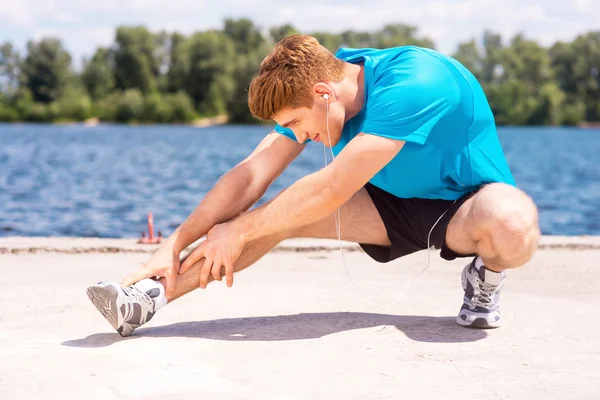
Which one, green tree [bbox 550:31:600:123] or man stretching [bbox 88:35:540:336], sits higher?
man stretching [bbox 88:35:540:336]

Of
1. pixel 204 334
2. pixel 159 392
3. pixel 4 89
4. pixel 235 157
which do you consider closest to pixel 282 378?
pixel 159 392

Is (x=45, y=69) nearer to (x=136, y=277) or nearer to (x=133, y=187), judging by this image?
(x=133, y=187)

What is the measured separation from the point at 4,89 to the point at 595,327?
94.9 m

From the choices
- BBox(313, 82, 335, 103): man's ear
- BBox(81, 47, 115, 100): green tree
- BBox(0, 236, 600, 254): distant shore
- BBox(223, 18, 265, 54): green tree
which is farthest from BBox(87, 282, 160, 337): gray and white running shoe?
BBox(223, 18, 265, 54): green tree

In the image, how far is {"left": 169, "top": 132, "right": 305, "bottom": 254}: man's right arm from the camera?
3516 millimetres

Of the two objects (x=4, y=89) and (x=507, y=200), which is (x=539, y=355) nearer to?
(x=507, y=200)

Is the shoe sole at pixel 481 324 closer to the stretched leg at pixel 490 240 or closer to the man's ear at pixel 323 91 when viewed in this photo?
the stretched leg at pixel 490 240

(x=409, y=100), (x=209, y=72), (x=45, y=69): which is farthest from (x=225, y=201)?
(x=45, y=69)

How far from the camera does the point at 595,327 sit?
348 cm

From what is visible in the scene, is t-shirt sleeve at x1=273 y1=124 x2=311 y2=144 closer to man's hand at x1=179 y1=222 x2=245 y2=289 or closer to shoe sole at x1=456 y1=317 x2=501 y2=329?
man's hand at x1=179 y1=222 x2=245 y2=289

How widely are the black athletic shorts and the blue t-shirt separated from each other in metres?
0.04

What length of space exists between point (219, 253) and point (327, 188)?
0.57m

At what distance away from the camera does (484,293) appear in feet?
11.2

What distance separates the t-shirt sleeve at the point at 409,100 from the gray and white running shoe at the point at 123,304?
43.5 inches
